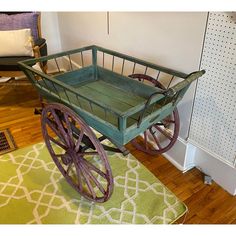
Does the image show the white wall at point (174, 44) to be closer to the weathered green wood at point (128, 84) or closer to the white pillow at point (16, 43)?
the weathered green wood at point (128, 84)

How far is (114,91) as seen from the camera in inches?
65.3

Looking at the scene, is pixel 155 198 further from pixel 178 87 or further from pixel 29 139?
pixel 29 139

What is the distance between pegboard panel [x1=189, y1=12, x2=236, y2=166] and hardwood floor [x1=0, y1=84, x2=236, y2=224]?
27cm

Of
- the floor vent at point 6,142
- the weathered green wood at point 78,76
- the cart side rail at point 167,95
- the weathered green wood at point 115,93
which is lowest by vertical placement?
the floor vent at point 6,142

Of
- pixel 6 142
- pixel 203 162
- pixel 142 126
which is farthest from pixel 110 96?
pixel 6 142

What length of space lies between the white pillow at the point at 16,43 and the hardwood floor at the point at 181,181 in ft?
1.80

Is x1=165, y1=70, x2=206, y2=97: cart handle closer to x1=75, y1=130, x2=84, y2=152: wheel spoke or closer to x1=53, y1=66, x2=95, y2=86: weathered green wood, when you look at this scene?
x1=75, y1=130, x2=84, y2=152: wheel spoke

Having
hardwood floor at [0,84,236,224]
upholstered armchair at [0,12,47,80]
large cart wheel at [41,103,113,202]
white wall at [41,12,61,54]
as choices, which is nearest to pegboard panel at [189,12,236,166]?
hardwood floor at [0,84,236,224]

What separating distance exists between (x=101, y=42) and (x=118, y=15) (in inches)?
16.7

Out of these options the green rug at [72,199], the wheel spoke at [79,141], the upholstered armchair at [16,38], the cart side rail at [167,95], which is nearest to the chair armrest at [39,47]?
the upholstered armchair at [16,38]

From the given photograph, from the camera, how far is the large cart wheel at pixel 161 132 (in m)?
1.62

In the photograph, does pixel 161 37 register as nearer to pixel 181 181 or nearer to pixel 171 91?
pixel 171 91

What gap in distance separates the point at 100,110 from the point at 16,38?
4.94 feet

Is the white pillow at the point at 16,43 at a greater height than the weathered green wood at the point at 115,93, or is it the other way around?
the white pillow at the point at 16,43
